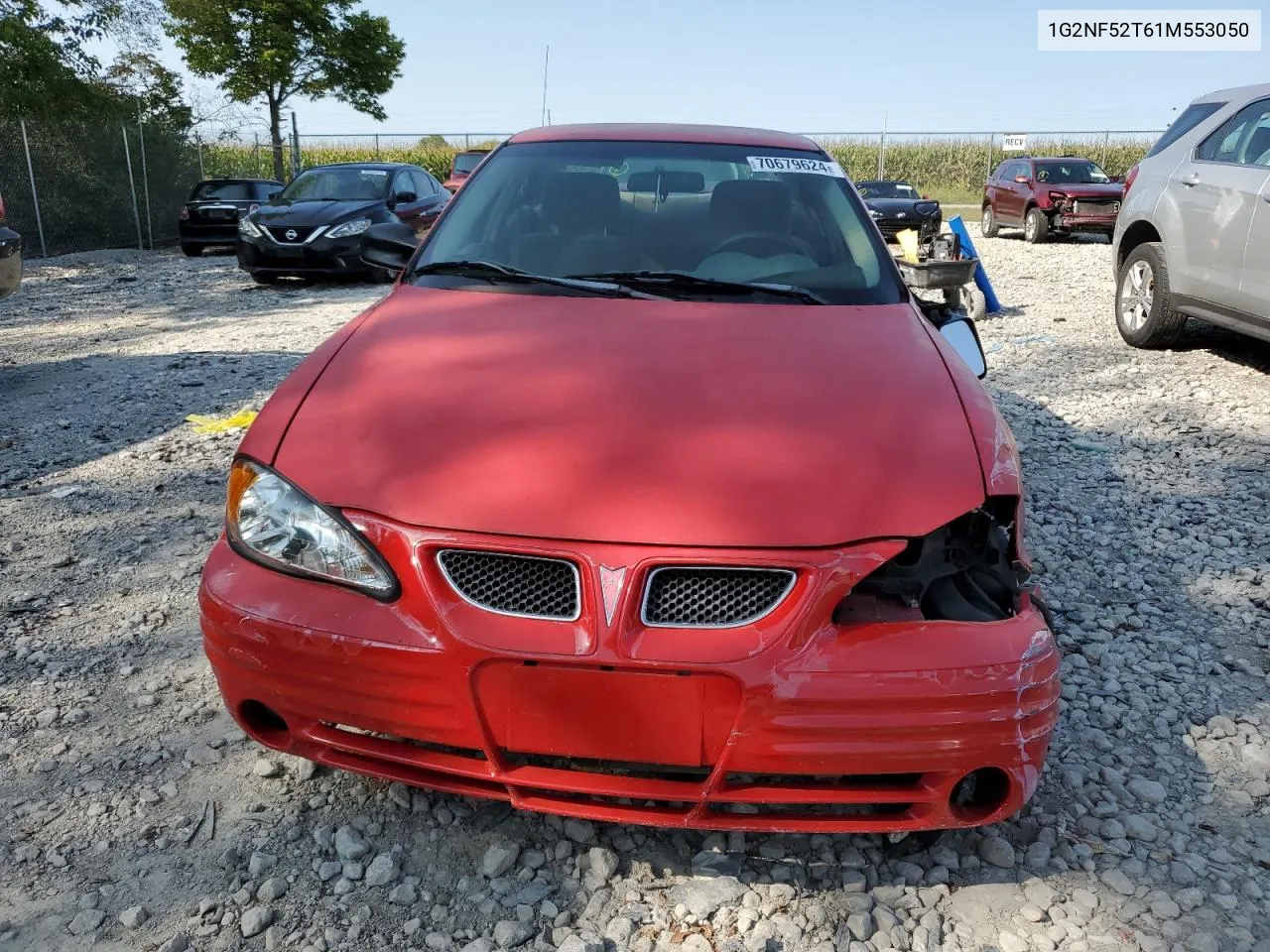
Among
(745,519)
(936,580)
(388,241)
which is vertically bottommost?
(936,580)

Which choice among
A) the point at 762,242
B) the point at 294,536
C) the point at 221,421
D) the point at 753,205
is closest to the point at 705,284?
the point at 762,242

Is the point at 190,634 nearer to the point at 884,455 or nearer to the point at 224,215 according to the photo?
the point at 884,455

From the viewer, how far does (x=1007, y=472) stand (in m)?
2.03

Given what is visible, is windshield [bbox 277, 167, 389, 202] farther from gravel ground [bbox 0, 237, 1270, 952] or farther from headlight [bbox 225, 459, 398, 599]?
headlight [bbox 225, 459, 398, 599]

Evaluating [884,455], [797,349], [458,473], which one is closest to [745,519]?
[884,455]

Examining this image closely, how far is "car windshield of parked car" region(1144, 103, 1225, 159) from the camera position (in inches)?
263

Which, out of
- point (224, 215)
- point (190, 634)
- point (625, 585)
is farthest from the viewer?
point (224, 215)

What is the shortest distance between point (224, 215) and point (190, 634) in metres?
14.9

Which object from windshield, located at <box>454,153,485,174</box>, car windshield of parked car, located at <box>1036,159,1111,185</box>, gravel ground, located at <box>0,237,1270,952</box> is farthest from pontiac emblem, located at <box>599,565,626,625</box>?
car windshield of parked car, located at <box>1036,159,1111,185</box>

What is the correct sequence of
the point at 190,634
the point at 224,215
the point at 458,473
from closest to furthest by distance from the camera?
the point at 458,473, the point at 190,634, the point at 224,215

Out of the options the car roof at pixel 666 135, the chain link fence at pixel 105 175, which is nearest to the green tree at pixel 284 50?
the chain link fence at pixel 105 175

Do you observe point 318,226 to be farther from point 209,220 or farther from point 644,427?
point 644,427

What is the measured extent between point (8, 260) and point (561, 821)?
5.61 meters

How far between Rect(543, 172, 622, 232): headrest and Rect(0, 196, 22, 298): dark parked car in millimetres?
4354
